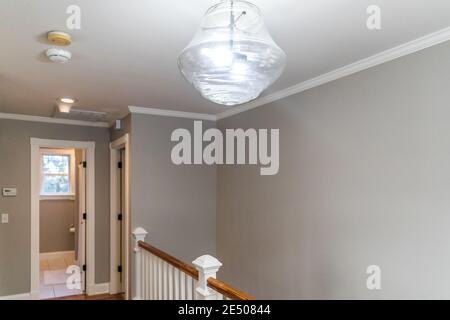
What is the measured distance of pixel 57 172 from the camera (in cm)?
686

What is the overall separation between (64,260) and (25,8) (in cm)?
597

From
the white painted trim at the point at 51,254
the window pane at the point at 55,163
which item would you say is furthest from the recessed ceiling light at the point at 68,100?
the white painted trim at the point at 51,254

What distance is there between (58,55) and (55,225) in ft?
17.8

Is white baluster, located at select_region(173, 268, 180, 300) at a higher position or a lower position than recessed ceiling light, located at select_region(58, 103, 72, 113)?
lower

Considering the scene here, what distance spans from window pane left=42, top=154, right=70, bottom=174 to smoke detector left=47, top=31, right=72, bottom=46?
18.1 feet

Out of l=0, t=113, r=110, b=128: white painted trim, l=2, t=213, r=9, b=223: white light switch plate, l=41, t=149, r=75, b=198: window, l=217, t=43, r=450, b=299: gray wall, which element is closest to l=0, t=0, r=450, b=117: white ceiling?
l=217, t=43, r=450, b=299: gray wall

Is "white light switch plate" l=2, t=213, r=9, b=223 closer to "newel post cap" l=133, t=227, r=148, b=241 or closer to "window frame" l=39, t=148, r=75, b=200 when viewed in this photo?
"newel post cap" l=133, t=227, r=148, b=241

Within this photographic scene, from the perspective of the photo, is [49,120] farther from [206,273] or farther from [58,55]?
[206,273]

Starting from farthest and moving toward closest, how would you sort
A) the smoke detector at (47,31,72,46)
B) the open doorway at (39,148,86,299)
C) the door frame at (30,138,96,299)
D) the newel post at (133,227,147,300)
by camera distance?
the open doorway at (39,148,86,299) < the door frame at (30,138,96,299) < the newel post at (133,227,147,300) < the smoke detector at (47,31,72,46)

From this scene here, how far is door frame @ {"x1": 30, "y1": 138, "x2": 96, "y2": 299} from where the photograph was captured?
4.31 meters

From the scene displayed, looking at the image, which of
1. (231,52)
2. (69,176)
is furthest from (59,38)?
(69,176)

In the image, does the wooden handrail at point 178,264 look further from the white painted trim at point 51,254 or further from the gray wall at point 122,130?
the white painted trim at point 51,254

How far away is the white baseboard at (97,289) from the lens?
4582 millimetres
